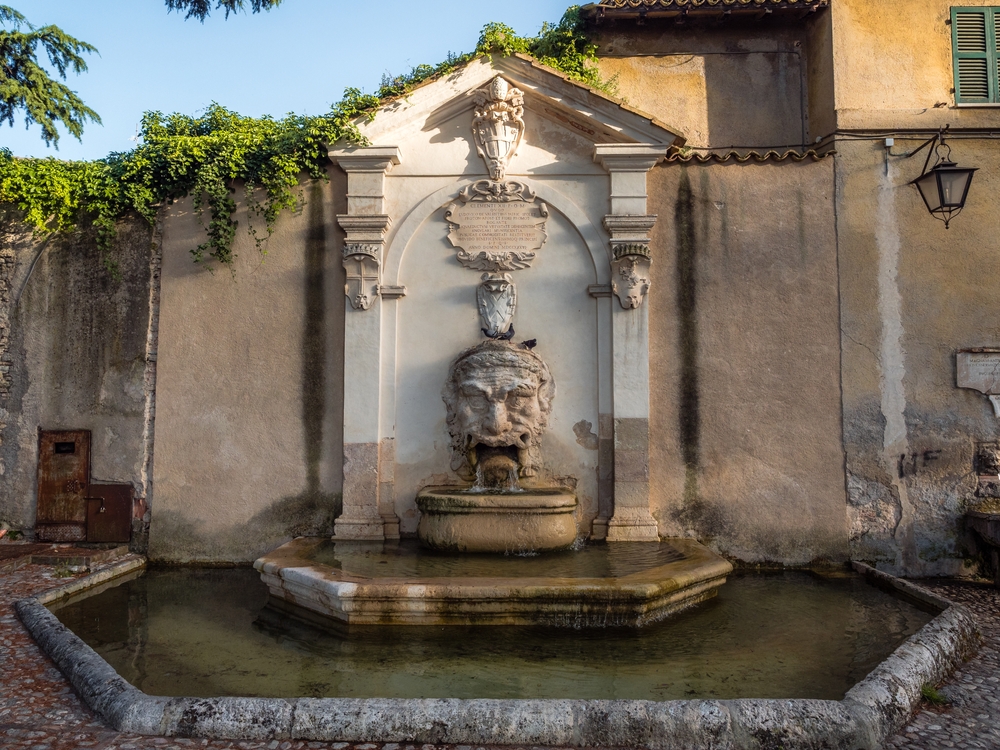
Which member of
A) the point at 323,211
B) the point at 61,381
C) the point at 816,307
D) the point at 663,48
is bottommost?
the point at 61,381

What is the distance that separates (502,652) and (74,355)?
17.7 feet

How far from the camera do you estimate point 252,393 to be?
22.4ft

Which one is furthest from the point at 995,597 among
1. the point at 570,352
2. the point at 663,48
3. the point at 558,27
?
the point at 558,27

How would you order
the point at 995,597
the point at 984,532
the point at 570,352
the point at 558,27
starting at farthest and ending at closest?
the point at 558,27, the point at 570,352, the point at 984,532, the point at 995,597

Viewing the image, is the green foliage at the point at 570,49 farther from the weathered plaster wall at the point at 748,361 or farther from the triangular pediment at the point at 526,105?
the weathered plaster wall at the point at 748,361

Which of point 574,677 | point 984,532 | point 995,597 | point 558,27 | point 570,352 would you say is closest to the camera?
point 574,677

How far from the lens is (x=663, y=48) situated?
850 cm

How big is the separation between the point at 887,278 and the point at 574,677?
512cm

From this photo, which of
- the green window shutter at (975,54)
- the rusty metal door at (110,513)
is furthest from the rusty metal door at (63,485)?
the green window shutter at (975,54)

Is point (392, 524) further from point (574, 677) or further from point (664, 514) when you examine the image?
point (574, 677)

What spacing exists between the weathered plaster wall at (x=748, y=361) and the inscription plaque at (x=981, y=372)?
3.75 ft

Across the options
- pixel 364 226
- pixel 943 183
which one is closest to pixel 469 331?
pixel 364 226

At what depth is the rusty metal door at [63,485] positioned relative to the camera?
6.91m

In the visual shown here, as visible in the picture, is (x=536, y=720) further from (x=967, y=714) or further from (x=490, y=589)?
(x=967, y=714)
